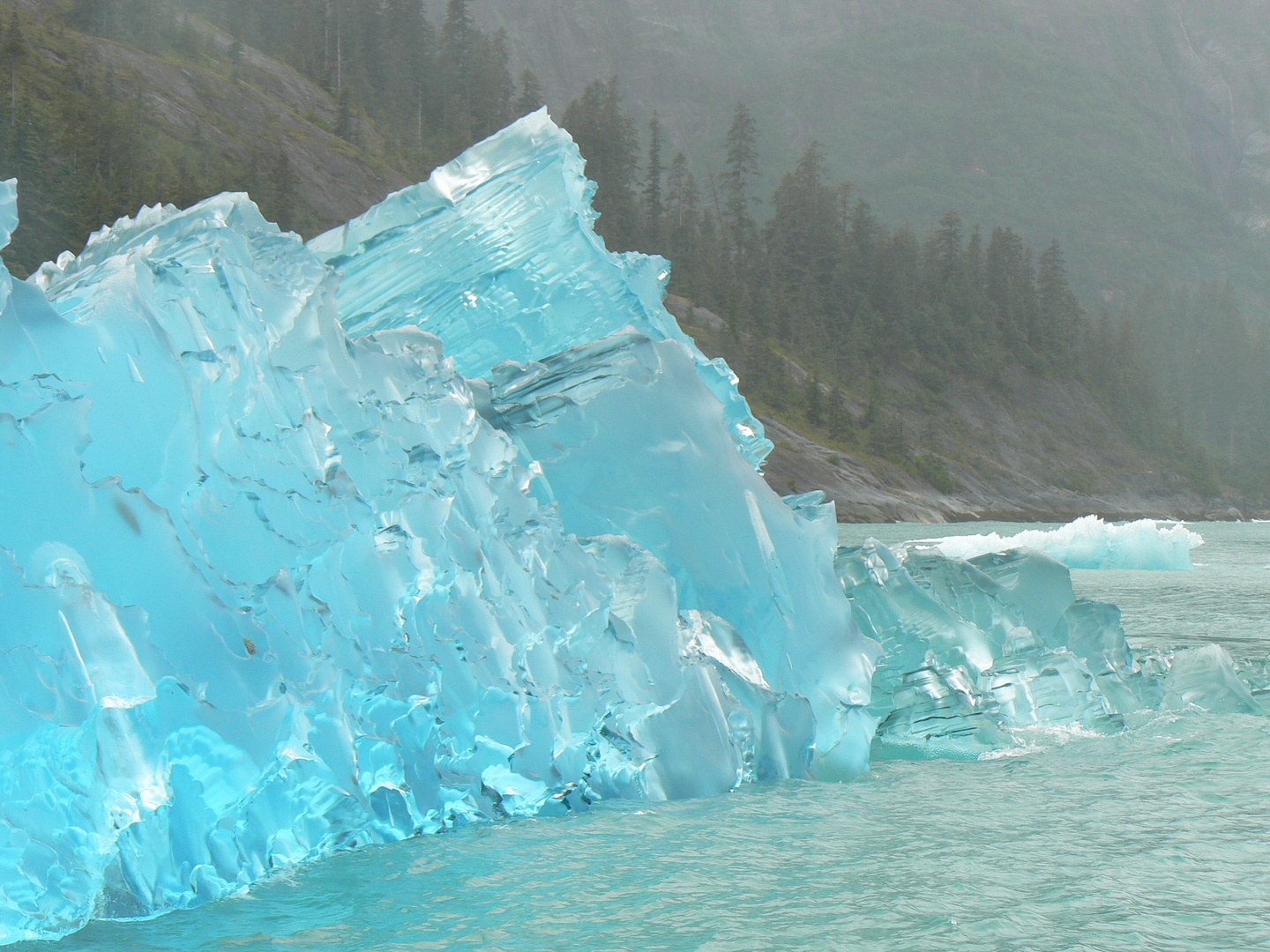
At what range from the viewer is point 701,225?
8544 centimetres

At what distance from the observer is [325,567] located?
5.93 m

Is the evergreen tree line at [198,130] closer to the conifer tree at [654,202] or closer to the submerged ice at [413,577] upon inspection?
the conifer tree at [654,202]

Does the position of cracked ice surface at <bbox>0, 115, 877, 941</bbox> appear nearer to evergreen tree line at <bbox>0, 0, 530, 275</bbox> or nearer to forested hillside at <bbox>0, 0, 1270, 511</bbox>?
evergreen tree line at <bbox>0, 0, 530, 275</bbox>

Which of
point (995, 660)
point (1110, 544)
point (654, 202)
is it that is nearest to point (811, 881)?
point (995, 660)

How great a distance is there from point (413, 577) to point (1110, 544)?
2787 centimetres

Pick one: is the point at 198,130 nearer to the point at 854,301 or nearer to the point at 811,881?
the point at 854,301

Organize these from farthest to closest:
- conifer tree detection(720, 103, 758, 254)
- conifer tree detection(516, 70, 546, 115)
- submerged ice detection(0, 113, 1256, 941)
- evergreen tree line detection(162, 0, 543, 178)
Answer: conifer tree detection(720, 103, 758, 254), conifer tree detection(516, 70, 546, 115), evergreen tree line detection(162, 0, 543, 178), submerged ice detection(0, 113, 1256, 941)

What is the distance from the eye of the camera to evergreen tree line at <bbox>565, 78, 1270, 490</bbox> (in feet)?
236

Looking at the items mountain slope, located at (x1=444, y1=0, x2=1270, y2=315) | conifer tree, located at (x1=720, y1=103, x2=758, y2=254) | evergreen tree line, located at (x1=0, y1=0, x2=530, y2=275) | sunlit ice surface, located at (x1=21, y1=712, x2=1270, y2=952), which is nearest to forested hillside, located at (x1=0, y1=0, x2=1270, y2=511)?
evergreen tree line, located at (x1=0, y1=0, x2=530, y2=275)

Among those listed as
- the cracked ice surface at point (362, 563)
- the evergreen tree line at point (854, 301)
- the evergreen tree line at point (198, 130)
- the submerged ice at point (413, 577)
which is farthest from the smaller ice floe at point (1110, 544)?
the evergreen tree line at point (854, 301)

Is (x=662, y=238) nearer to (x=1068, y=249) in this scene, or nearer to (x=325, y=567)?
(x=325, y=567)

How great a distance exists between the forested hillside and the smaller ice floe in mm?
29647

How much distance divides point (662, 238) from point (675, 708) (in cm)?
7313

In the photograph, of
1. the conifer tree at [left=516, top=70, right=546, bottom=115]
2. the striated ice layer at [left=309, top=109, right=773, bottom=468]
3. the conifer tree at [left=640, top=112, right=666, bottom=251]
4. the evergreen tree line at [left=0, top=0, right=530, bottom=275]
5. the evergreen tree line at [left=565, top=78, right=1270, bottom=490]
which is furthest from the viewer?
the conifer tree at [left=516, top=70, right=546, bottom=115]
